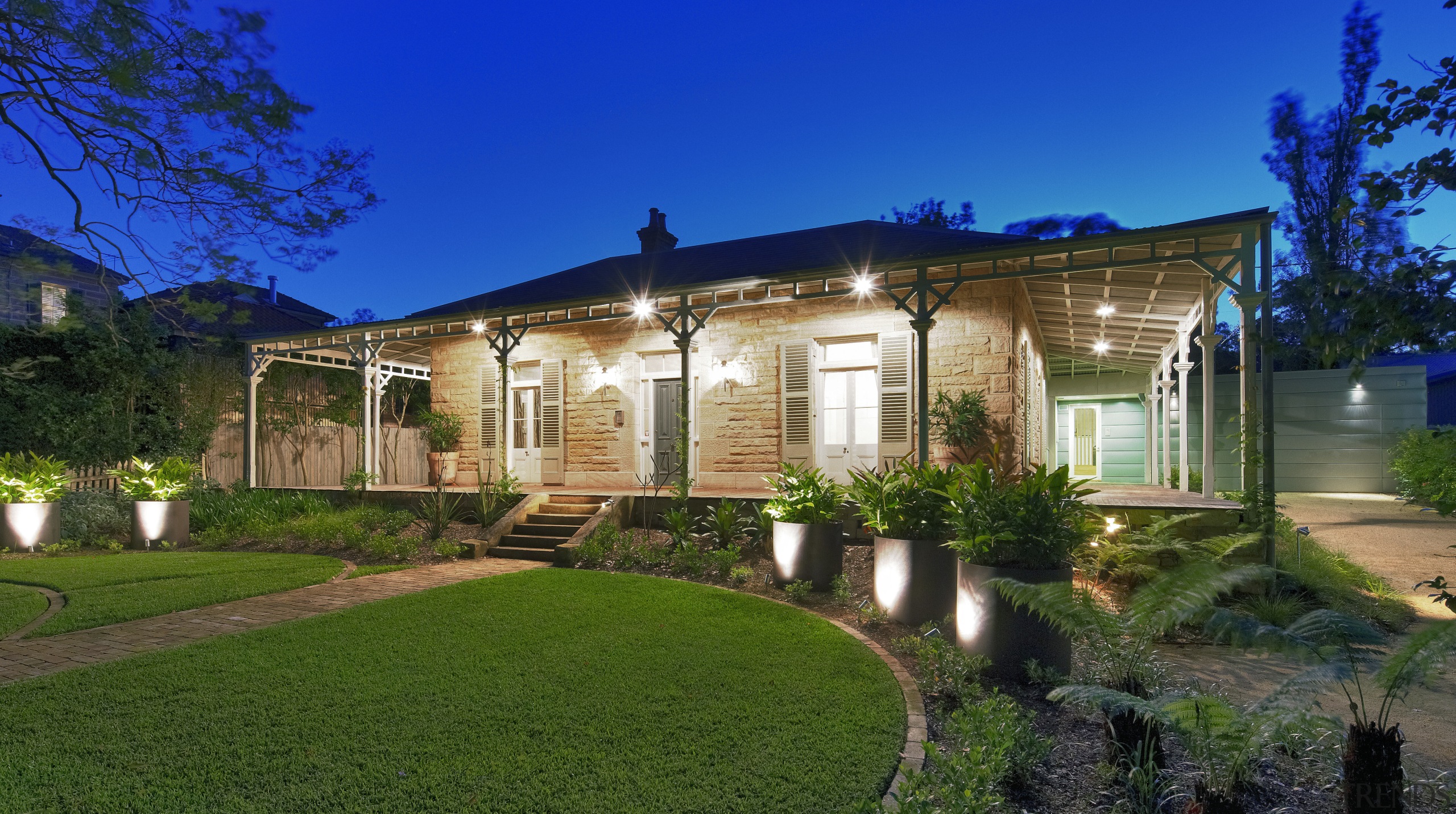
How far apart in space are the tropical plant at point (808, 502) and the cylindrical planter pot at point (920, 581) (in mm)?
1204

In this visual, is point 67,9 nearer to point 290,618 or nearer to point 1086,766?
point 290,618

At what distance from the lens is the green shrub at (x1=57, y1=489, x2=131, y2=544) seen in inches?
393

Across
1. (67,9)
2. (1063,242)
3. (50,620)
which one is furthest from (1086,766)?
(50,620)

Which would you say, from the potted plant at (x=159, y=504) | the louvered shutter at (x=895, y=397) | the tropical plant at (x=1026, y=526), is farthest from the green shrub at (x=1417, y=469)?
the potted plant at (x=159, y=504)

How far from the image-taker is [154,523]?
9688 mm

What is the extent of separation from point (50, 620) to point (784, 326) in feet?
27.4

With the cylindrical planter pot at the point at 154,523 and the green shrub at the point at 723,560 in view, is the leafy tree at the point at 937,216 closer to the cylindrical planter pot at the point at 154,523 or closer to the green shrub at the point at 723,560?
the green shrub at the point at 723,560

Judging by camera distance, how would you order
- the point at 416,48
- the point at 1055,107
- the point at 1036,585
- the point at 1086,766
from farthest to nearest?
1. the point at 416,48
2. the point at 1055,107
3. the point at 1036,585
4. the point at 1086,766

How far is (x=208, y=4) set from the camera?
14.1ft

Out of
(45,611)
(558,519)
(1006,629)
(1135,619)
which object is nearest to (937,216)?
(558,519)

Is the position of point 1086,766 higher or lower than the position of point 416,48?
lower

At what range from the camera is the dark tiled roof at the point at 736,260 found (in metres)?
10.4

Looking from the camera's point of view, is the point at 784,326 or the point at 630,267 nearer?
the point at 784,326

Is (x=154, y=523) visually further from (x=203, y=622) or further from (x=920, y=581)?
(x=920, y=581)
